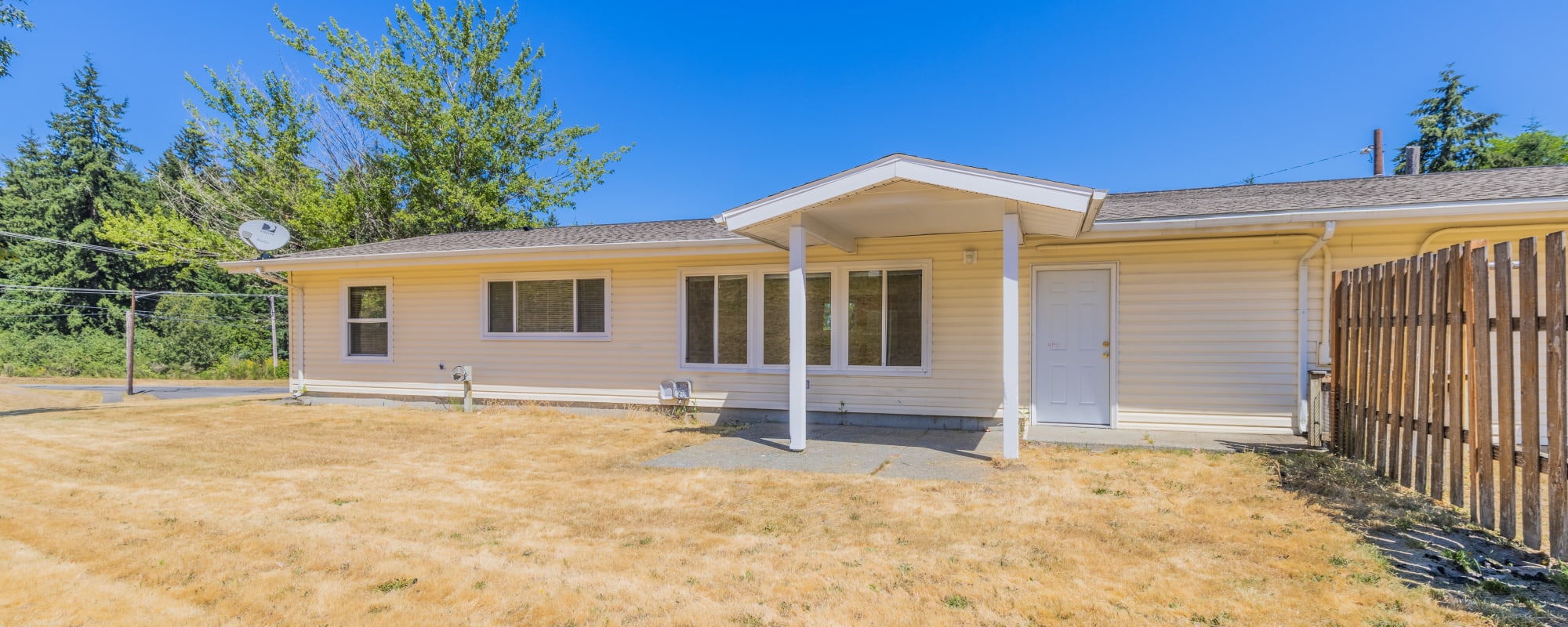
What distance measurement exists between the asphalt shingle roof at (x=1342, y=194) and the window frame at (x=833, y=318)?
2066 millimetres

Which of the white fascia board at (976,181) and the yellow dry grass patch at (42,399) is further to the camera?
the yellow dry grass patch at (42,399)

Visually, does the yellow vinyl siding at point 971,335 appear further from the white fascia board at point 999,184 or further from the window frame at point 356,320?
the white fascia board at point 999,184

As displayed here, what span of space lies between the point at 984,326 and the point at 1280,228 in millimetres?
2802

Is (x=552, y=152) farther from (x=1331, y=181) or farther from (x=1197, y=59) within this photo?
(x=1331, y=181)

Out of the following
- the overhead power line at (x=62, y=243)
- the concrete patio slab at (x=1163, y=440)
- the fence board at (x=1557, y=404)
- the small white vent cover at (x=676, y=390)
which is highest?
the overhead power line at (x=62, y=243)

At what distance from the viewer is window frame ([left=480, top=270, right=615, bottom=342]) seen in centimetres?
933

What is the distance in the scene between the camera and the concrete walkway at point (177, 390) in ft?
42.8

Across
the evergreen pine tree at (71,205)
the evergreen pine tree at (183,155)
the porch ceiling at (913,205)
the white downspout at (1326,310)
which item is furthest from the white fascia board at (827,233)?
the evergreen pine tree at (183,155)

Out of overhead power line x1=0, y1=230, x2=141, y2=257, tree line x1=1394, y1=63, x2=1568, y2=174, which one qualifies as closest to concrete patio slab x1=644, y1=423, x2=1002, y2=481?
overhead power line x1=0, y1=230, x2=141, y2=257

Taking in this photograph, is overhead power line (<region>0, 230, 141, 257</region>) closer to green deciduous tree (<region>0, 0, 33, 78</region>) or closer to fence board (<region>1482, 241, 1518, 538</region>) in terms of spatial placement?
green deciduous tree (<region>0, 0, 33, 78</region>)

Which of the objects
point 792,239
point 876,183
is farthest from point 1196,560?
point 792,239

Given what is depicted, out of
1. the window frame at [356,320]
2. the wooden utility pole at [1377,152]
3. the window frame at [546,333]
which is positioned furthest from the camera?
the wooden utility pole at [1377,152]

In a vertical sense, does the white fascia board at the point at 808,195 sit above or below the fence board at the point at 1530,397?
above

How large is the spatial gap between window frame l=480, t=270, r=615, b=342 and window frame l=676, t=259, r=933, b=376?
1.04 meters
